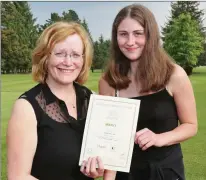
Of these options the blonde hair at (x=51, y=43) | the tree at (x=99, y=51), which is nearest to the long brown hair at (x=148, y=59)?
the blonde hair at (x=51, y=43)

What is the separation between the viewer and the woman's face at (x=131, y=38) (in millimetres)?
2664

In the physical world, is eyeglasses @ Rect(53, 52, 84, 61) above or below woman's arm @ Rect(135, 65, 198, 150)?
above

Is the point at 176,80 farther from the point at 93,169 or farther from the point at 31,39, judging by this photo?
the point at 31,39

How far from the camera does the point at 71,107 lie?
2342 millimetres

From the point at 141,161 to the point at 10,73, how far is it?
158ft

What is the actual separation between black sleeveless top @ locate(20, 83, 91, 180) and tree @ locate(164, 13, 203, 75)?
50.3 m

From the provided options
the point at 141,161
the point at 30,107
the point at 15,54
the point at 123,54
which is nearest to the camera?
the point at 30,107

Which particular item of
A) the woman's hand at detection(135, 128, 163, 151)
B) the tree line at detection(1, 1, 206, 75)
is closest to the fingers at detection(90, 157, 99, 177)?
the woman's hand at detection(135, 128, 163, 151)

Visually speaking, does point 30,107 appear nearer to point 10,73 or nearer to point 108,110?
point 108,110

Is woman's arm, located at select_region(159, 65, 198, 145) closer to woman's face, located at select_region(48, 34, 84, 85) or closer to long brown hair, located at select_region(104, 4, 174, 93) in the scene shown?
long brown hair, located at select_region(104, 4, 174, 93)

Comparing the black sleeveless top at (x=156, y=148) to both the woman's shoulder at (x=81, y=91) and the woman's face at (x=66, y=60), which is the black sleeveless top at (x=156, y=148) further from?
the woman's face at (x=66, y=60)

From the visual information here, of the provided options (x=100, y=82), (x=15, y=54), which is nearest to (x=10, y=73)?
(x=15, y=54)

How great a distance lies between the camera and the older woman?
207 centimetres

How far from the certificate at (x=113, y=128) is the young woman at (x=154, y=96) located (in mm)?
338
